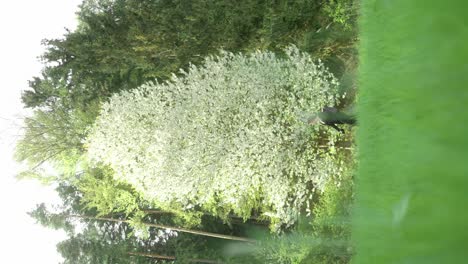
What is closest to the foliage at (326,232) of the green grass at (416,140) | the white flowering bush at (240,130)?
the white flowering bush at (240,130)

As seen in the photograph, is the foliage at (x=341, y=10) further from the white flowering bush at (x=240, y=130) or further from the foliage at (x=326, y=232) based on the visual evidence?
the foliage at (x=326, y=232)

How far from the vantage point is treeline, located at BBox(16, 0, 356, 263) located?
16.2 metres

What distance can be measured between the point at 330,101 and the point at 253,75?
231 cm

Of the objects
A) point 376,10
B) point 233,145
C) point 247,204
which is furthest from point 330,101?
point 376,10

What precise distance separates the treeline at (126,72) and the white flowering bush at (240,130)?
0.78 meters

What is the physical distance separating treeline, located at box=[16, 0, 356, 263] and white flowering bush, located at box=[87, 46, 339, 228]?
2.55ft

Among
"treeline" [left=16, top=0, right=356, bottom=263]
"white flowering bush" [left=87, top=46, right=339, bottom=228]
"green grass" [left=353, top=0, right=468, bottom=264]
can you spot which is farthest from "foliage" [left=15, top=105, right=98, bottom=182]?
"green grass" [left=353, top=0, right=468, bottom=264]

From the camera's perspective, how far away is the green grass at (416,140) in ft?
13.2

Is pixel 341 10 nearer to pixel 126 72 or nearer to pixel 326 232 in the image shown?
pixel 326 232

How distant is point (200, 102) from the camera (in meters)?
16.3

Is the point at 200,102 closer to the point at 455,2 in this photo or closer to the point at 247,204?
the point at 247,204

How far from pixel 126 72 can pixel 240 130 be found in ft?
20.8

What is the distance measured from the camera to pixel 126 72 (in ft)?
65.2

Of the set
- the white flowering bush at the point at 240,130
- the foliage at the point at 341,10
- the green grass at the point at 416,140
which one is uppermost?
the foliage at the point at 341,10
